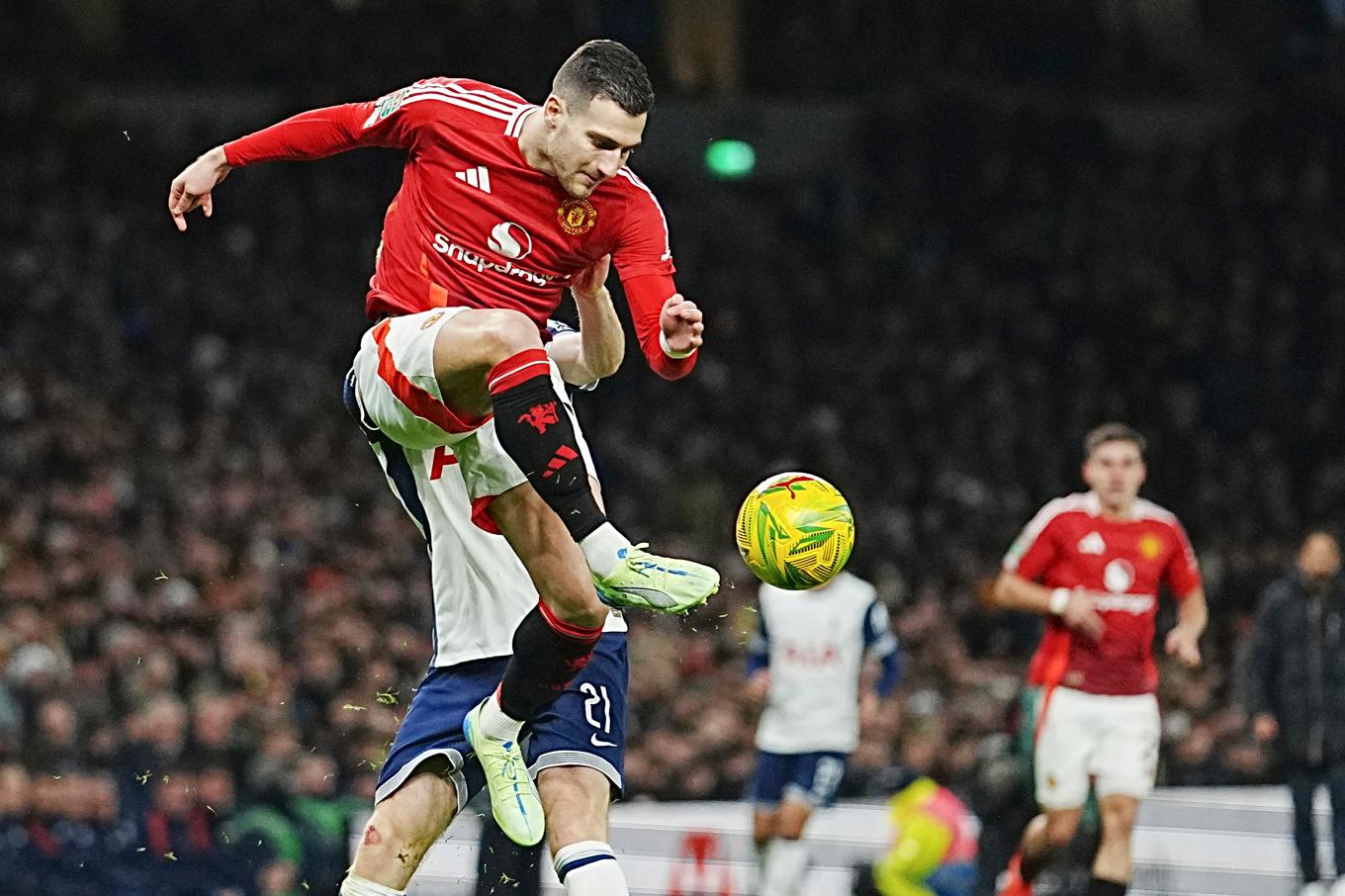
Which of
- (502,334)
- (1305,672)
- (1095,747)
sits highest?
(502,334)

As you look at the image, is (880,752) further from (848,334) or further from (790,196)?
(790,196)

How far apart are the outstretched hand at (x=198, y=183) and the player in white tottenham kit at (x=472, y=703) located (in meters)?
0.67

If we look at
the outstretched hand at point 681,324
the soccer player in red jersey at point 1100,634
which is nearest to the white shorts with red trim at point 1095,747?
the soccer player in red jersey at point 1100,634

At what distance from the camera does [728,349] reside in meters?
18.8

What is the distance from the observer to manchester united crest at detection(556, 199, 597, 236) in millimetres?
5844

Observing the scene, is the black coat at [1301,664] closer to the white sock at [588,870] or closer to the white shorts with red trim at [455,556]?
the white shorts with red trim at [455,556]

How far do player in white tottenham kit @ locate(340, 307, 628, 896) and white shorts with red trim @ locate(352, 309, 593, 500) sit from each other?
0.50ft

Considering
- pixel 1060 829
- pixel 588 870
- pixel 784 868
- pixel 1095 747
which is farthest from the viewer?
pixel 784 868

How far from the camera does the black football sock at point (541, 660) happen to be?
5.63m

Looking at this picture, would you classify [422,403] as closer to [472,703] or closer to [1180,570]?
[472,703]

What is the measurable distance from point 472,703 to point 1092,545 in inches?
165

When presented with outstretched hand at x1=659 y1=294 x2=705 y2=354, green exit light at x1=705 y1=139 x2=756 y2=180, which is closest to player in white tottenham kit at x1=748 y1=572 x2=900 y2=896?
outstretched hand at x1=659 y1=294 x2=705 y2=354

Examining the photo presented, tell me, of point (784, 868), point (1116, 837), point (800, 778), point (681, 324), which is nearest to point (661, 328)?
point (681, 324)

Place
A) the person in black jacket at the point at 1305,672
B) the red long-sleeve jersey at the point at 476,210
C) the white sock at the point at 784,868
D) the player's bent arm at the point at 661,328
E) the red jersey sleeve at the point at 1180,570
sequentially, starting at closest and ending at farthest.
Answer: the player's bent arm at the point at 661,328
the red long-sleeve jersey at the point at 476,210
the red jersey sleeve at the point at 1180,570
the white sock at the point at 784,868
the person in black jacket at the point at 1305,672
